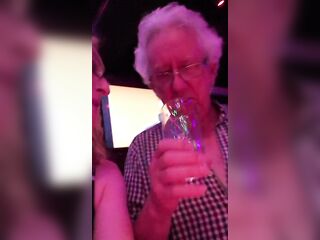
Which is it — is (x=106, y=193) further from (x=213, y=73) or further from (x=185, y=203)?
(x=213, y=73)

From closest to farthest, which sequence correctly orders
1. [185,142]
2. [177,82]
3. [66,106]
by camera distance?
[66,106], [185,142], [177,82]

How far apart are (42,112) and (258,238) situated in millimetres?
562

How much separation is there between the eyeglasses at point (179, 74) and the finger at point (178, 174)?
0.83ft

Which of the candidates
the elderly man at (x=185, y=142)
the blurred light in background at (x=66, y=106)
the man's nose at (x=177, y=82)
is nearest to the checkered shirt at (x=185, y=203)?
the elderly man at (x=185, y=142)

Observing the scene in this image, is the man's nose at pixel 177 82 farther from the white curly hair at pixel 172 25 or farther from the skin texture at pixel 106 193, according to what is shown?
the skin texture at pixel 106 193

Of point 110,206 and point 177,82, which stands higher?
point 177,82

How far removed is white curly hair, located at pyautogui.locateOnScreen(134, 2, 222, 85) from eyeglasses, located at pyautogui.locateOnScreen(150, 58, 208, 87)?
24 mm

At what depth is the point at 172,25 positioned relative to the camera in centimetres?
98

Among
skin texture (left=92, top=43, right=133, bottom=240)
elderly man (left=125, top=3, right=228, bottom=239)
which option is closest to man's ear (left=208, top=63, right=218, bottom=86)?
elderly man (left=125, top=3, right=228, bottom=239)

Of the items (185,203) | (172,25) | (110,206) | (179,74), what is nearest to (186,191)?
(185,203)

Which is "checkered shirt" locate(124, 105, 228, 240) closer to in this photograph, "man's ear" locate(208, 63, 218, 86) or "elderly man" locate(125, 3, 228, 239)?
"elderly man" locate(125, 3, 228, 239)

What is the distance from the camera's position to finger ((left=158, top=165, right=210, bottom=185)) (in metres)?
0.83

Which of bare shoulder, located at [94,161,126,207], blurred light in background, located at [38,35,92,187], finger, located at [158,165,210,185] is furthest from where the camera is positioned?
bare shoulder, located at [94,161,126,207]

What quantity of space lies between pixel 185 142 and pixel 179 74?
0.21m
